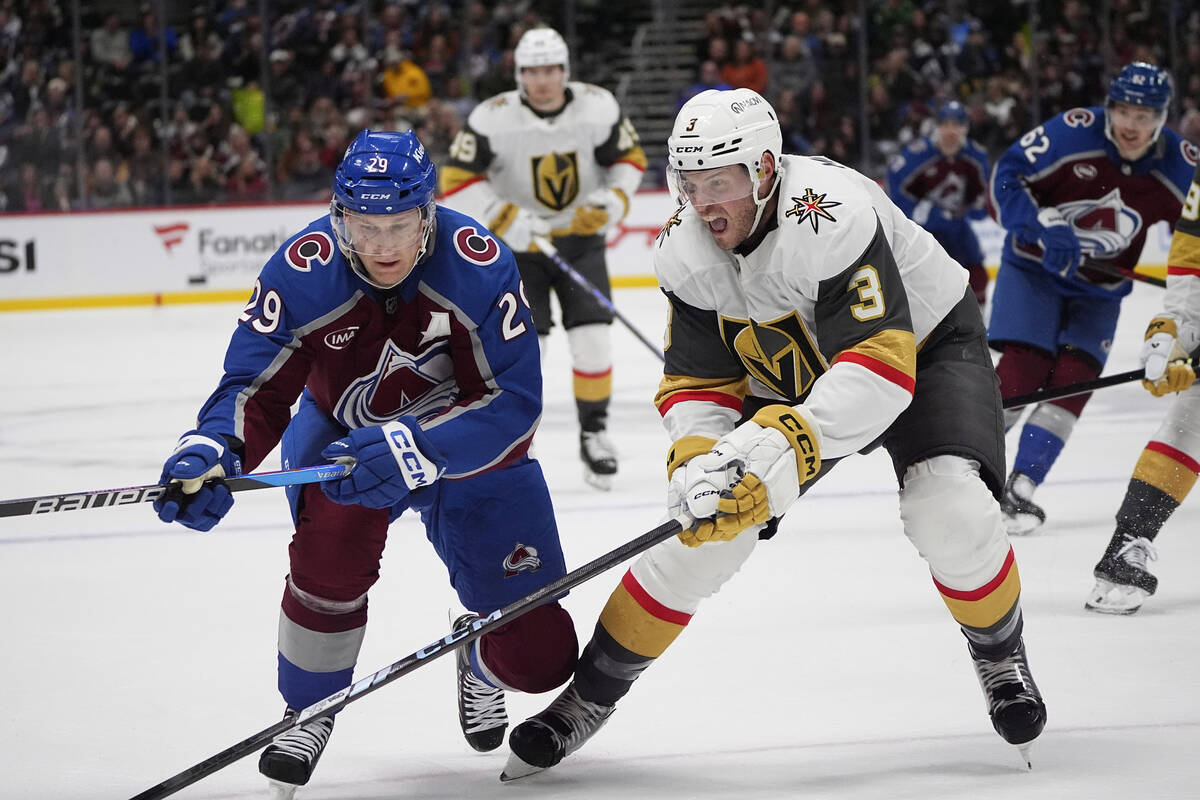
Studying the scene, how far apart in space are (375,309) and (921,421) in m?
0.89

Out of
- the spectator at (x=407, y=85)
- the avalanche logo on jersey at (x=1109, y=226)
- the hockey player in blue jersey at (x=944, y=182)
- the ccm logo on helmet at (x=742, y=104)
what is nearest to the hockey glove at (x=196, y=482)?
the ccm logo on helmet at (x=742, y=104)

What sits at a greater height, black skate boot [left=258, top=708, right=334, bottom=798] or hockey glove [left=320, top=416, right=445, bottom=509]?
hockey glove [left=320, top=416, right=445, bottom=509]

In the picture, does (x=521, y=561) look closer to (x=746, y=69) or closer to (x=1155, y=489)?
(x=1155, y=489)

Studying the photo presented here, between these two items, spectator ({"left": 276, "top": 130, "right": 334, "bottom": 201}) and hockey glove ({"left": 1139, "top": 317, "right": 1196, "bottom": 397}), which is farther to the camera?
spectator ({"left": 276, "top": 130, "right": 334, "bottom": 201})

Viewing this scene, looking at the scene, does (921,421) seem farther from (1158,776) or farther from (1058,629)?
(1058,629)

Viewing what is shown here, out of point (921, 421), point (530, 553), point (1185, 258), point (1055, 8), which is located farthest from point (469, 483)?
point (1055, 8)

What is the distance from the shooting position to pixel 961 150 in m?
6.71

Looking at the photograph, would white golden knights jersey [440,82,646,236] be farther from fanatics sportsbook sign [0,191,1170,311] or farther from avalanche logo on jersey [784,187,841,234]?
fanatics sportsbook sign [0,191,1170,311]

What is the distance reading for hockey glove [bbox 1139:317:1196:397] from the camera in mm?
3154

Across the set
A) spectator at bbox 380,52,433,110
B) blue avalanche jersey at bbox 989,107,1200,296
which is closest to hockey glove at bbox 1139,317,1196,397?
blue avalanche jersey at bbox 989,107,1200,296

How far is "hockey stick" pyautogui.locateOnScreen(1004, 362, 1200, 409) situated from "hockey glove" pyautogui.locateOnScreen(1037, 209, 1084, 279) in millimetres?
763

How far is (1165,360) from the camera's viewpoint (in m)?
3.15

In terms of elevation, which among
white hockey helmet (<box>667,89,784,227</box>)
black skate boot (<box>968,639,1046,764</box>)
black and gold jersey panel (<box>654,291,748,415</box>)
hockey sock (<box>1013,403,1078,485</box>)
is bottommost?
hockey sock (<box>1013,403,1078,485</box>)

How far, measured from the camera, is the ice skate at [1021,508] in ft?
13.3
